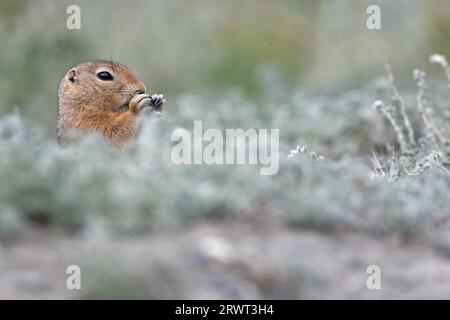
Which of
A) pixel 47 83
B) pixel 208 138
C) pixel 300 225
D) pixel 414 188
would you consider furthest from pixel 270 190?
pixel 47 83

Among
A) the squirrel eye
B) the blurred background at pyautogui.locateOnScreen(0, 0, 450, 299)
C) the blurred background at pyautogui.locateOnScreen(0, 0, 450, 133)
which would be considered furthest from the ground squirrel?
the blurred background at pyautogui.locateOnScreen(0, 0, 450, 133)

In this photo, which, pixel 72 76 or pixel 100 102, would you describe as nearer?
pixel 100 102

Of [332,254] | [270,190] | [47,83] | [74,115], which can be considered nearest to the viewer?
[332,254]

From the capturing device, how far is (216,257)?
5.23 m

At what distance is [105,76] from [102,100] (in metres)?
0.22

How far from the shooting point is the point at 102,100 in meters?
9.55

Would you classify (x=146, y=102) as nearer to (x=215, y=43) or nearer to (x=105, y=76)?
(x=105, y=76)

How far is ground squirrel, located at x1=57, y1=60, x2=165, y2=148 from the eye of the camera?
363 inches

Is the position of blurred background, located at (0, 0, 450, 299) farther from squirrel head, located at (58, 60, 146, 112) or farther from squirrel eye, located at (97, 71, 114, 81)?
squirrel eye, located at (97, 71, 114, 81)

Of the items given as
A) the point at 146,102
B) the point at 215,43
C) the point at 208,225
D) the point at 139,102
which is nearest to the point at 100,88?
the point at 139,102

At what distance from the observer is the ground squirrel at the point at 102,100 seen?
9.23 metres

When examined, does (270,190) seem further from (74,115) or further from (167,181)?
(74,115)

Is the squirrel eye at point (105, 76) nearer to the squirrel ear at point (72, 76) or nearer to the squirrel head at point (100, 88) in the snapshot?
the squirrel head at point (100, 88)
